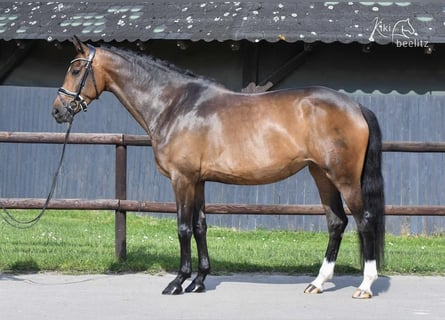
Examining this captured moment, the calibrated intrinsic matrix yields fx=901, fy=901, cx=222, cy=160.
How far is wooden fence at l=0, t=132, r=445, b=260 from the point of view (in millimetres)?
9984

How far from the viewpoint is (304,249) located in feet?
37.9

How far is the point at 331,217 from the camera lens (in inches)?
352

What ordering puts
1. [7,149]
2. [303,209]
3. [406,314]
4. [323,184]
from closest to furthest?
[406,314] < [323,184] < [303,209] < [7,149]

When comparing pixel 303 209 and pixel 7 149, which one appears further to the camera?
pixel 7 149

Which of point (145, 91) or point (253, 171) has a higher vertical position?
point (145, 91)

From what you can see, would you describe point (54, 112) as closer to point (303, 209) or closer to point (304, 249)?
point (303, 209)

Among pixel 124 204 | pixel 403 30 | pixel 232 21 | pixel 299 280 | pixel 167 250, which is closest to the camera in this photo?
pixel 299 280

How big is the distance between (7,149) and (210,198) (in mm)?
3786

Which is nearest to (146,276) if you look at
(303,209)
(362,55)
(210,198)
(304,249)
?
(303,209)

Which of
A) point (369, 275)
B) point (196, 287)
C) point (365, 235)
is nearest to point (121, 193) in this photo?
point (196, 287)

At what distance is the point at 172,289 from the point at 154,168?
6.51 metres

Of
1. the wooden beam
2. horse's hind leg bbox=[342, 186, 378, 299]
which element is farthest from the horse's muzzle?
horse's hind leg bbox=[342, 186, 378, 299]

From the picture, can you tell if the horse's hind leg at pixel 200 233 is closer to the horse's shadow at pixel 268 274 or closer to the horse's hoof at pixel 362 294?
the horse's shadow at pixel 268 274

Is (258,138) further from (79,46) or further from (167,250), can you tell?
(167,250)
